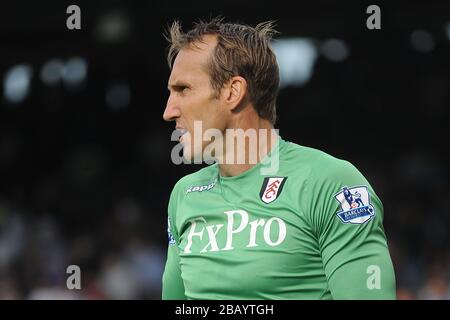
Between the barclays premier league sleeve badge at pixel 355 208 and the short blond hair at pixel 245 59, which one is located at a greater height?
the short blond hair at pixel 245 59

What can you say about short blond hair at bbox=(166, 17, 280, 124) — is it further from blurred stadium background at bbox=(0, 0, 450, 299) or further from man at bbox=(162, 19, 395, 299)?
blurred stadium background at bbox=(0, 0, 450, 299)

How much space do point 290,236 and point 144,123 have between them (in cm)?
867

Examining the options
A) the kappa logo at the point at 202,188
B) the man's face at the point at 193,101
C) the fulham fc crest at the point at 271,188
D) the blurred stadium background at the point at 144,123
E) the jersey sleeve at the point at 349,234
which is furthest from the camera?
the blurred stadium background at the point at 144,123

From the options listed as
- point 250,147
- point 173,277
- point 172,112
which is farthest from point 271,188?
point 173,277

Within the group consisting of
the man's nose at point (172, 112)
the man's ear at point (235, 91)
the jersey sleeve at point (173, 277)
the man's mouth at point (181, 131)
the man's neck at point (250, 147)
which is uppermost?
the man's ear at point (235, 91)

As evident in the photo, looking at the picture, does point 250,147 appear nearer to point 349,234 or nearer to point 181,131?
point 181,131

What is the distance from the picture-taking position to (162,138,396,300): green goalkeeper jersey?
2.84 metres

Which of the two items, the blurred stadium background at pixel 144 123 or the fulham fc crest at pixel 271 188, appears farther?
the blurred stadium background at pixel 144 123

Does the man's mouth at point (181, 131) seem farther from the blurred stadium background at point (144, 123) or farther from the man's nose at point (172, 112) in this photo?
the blurred stadium background at point (144, 123)

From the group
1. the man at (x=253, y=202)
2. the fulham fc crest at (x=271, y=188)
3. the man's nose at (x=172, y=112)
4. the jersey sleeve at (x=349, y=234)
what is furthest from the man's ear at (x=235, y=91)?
the jersey sleeve at (x=349, y=234)

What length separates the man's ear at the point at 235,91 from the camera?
323cm

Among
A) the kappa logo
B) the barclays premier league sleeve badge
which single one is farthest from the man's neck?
the barclays premier league sleeve badge

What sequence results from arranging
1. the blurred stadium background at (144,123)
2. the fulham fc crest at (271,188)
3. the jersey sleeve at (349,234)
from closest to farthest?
the jersey sleeve at (349,234) → the fulham fc crest at (271,188) → the blurred stadium background at (144,123)
